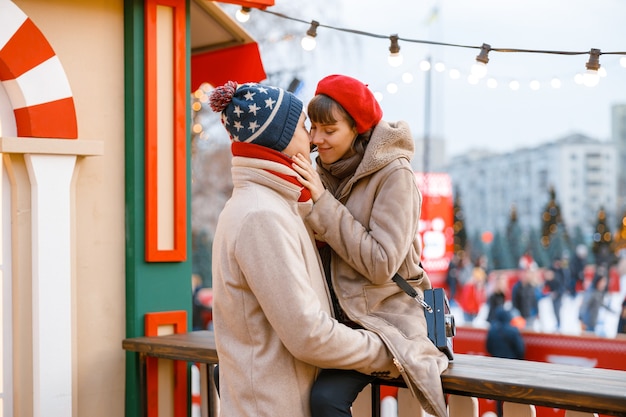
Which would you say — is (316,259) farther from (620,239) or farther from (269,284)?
(620,239)

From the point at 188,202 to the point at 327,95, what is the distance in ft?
5.67

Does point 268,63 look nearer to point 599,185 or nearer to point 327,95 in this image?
point 327,95

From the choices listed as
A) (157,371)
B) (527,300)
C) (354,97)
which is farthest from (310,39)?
(527,300)

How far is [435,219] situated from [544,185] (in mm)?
9156

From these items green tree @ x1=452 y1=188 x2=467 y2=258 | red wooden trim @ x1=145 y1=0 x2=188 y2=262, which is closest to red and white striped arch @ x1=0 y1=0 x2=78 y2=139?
red wooden trim @ x1=145 y1=0 x2=188 y2=262

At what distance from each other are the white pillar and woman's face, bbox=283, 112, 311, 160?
1.67m

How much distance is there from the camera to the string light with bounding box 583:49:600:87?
14.5 feet

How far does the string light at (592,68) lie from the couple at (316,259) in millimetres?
1988

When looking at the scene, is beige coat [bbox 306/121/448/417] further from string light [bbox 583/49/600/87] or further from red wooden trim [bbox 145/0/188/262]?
string light [bbox 583/49/600/87]

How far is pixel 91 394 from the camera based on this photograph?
13.4 ft

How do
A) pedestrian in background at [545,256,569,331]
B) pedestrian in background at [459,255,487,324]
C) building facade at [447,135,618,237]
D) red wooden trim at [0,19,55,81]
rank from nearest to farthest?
1. red wooden trim at [0,19,55,81]
2. pedestrian in background at [545,256,569,331]
3. pedestrian in background at [459,255,487,324]
4. building facade at [447,135,618,237]

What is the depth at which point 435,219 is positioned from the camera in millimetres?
13359

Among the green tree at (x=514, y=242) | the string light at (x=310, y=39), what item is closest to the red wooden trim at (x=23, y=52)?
the string light at (x=310, y=39)

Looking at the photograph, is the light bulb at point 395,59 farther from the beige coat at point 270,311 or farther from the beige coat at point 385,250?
the beige coat at point 270,311
